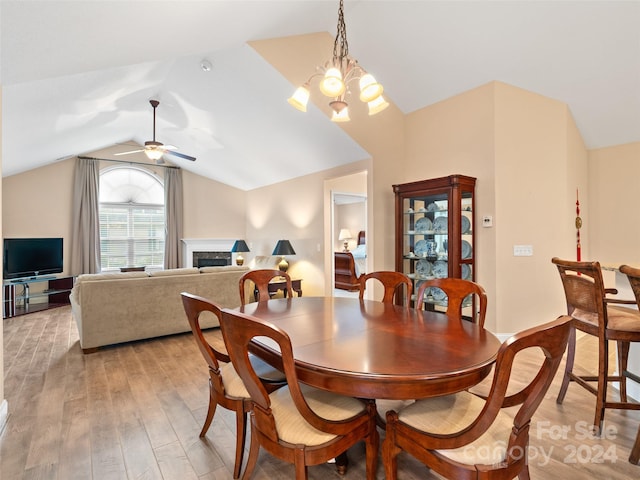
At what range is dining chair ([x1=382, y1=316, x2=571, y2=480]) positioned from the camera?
1.03 m

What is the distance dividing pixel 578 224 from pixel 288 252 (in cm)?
447

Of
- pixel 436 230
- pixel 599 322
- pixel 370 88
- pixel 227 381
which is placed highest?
pixel 370 88

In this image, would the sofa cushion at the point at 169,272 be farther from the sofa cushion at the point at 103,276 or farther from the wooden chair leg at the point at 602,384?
the wooden chair leg at the point at 602,384

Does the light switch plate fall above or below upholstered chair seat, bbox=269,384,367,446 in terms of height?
above

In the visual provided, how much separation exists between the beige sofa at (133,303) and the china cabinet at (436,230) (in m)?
2.60

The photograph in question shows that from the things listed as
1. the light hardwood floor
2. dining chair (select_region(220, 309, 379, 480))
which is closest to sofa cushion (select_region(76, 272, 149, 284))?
the light hardwood floor

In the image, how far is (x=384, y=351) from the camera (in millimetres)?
1415

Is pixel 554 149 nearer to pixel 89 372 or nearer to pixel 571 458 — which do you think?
pixel 571 458

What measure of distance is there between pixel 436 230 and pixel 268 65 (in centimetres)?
280

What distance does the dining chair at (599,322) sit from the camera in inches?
77.4

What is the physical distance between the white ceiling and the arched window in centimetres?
188

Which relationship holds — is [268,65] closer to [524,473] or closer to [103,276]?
[103,276]

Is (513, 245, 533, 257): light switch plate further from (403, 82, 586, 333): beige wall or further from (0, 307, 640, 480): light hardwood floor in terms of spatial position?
(0, 307, 640, 480): light hardwood floor

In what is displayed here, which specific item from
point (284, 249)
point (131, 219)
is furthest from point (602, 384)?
point (131, 219)
